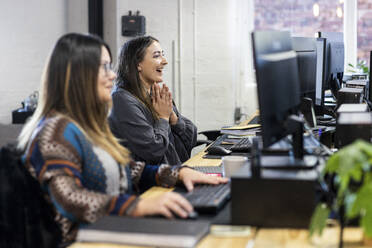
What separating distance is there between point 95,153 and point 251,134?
5.19 ft

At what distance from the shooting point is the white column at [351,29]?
5.54m

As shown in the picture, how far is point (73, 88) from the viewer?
1729 mm

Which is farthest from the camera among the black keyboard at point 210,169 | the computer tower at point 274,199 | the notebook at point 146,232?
the black keyboard at point 210,169

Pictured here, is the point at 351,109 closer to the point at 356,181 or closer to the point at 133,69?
the point at 356,181

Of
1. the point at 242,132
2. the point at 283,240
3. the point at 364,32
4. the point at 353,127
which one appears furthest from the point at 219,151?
the point at 364,32

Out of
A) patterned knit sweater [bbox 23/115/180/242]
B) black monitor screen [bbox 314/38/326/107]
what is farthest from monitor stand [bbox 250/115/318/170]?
black monitor screen [bbox 314/38/326/107]

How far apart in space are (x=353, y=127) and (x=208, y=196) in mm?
522

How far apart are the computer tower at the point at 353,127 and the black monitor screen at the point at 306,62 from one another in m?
0.89

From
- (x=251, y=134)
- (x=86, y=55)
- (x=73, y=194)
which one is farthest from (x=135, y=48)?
(x=73, y=194)

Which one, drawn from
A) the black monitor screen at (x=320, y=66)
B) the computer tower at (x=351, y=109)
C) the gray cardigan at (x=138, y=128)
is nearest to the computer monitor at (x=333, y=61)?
the black monitor screen at (x=320, y=66)

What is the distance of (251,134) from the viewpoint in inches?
124

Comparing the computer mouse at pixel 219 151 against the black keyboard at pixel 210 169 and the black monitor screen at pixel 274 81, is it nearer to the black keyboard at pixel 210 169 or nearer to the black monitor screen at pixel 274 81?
the black keyboard at pixel 210 169

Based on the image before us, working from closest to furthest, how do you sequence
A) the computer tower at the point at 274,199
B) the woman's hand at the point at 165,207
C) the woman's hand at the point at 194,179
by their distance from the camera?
the computer tower at the point at 274,199 → the woman's hand at the point at 165,207 → the woman's hand at the point at 194,179

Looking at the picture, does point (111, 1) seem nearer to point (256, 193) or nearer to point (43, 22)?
point (43, 22)
